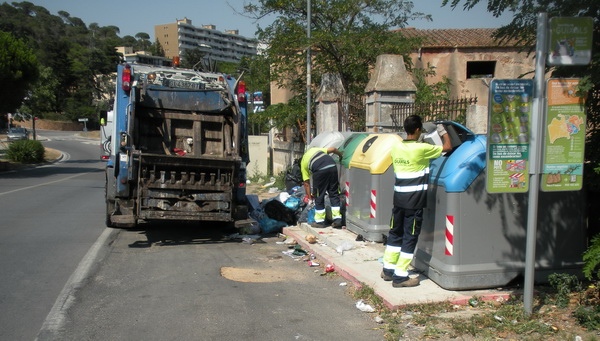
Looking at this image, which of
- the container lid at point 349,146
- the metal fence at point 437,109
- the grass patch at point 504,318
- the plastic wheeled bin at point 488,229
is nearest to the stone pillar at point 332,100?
the metal fence at point 437,109

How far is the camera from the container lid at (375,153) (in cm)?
735

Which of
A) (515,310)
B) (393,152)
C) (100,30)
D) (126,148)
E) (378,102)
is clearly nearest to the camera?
(515,310)

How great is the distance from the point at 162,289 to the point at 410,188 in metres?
3.02

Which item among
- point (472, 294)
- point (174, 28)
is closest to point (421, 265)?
point (472, 294)

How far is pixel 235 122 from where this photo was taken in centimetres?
877

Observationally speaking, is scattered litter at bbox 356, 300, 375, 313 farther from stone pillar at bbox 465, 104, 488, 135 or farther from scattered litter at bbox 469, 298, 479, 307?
stone pillar at bbox 465, 104, 488, 135

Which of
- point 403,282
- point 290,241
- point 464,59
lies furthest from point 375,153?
point 464,59

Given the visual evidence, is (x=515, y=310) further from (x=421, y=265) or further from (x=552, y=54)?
(x=552, y=54)

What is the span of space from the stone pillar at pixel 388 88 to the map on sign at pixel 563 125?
273 inches

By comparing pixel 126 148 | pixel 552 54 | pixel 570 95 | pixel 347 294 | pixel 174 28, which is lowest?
pixel 347 294

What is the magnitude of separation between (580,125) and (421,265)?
2.31m

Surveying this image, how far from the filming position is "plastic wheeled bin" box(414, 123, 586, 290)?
516 centimetres

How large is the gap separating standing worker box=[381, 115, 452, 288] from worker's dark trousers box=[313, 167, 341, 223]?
3413mm

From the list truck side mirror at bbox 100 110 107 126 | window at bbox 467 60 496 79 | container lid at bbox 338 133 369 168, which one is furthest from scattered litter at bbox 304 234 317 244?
window at bbox 467 60 496 79
